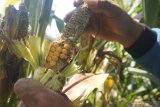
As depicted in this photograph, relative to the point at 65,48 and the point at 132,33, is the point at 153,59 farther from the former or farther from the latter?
Result: the point at 65,48

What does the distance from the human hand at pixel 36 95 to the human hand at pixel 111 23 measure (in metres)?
0.28

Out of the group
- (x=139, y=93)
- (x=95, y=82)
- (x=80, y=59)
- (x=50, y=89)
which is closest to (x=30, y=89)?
(x=50, y=89)

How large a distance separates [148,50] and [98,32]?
0.19 metres

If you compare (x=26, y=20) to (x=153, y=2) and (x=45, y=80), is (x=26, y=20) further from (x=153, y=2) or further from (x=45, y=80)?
(x=153, y=2)

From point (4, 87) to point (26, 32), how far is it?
0.14m

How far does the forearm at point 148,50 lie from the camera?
102 cm

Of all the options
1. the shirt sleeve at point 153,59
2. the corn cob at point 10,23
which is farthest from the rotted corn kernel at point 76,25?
the shirt sleeve at point 153,59

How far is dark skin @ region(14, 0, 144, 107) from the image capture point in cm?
57

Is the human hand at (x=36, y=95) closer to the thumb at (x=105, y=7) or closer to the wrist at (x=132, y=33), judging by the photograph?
the thumb at (x=105, y=7)

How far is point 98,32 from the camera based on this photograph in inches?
37.7

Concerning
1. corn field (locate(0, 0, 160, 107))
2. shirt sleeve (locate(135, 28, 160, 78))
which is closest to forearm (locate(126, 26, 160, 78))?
shirt sleeve (locate(135, 28, 160, 78))

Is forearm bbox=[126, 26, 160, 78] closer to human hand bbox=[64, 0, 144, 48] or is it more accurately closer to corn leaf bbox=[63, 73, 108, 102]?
human hand bbox=[64, 0, 144, 48]

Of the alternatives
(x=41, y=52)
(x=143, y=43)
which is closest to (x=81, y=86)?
(x=41, y=52)

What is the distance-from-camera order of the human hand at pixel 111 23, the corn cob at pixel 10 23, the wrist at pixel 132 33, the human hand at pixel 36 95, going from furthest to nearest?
the wrist at pixel 132 33
the human hand at pixel 111 23
the corn cob at pixel 10 23
the human hand at pixel 36 95
